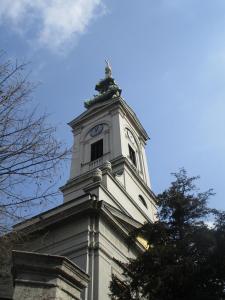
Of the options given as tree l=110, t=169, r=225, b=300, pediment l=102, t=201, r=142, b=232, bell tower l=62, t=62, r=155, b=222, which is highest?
bell tower l=62, t=62, r=155, b=222

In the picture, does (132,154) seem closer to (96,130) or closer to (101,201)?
(96,130)

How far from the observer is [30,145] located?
7.89 m

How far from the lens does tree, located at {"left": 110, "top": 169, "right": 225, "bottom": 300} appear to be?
38.4 feet

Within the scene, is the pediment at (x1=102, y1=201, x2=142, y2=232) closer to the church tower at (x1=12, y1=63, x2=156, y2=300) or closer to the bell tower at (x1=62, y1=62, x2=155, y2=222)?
the church tower at (x1=12, y1=63, x2=156, y2=300)

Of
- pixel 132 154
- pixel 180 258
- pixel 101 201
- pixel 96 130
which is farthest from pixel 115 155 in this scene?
pixel 180 258

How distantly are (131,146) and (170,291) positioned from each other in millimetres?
20432

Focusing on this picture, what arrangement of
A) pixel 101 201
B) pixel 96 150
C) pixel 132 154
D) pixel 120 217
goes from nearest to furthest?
pixel 101 201 < pixel 120 217 < pixel 96 150 < pixel 132 154

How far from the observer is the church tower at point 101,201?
17.5 m

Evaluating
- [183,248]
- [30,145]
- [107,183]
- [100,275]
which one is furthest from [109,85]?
[30,145]

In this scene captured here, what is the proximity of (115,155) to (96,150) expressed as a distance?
2.44 metres

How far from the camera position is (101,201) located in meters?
18.4

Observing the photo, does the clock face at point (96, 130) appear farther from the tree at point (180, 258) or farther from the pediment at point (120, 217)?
the tree at point (180, 258)

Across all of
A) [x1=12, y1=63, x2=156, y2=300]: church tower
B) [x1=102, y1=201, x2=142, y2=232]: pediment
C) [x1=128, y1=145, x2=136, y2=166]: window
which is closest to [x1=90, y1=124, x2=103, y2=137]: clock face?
[x1=12, y1=63, x2=156, y2=300]: church tower

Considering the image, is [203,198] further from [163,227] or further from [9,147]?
[9,147]
